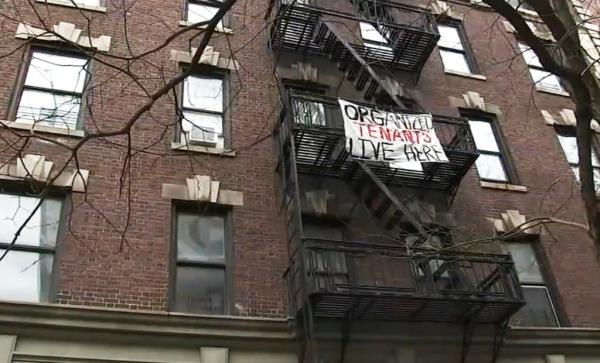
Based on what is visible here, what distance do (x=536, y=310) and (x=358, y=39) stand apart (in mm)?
6843

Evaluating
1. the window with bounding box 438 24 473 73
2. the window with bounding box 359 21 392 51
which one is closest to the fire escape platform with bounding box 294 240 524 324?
the window with bounding box 359 21 392 51

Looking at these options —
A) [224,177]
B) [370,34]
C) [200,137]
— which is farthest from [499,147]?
[200,137]

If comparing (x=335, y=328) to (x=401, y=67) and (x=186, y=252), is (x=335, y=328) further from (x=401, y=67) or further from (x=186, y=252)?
(x=401, y=67)

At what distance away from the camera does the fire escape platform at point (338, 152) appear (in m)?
11.2

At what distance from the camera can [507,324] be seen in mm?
10820

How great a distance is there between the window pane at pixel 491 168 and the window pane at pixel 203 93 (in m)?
6.17

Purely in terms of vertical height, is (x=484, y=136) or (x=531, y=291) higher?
(x=484, y=136)

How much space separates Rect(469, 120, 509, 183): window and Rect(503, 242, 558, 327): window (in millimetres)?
1830

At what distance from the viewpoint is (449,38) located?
16984 millimetres

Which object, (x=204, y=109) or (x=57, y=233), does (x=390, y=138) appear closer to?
(x=204, y=109)

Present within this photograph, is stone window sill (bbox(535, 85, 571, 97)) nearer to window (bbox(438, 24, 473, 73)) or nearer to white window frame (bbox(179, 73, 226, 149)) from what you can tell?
window (bbox(438, 24, 473, 73))

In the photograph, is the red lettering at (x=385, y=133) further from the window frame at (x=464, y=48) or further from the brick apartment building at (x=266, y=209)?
the window frame at (x=464, y=48)

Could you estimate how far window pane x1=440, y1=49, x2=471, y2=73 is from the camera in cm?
1603

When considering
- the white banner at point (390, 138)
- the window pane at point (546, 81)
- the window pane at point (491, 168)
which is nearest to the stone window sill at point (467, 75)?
the window pane at point (546, 81)
